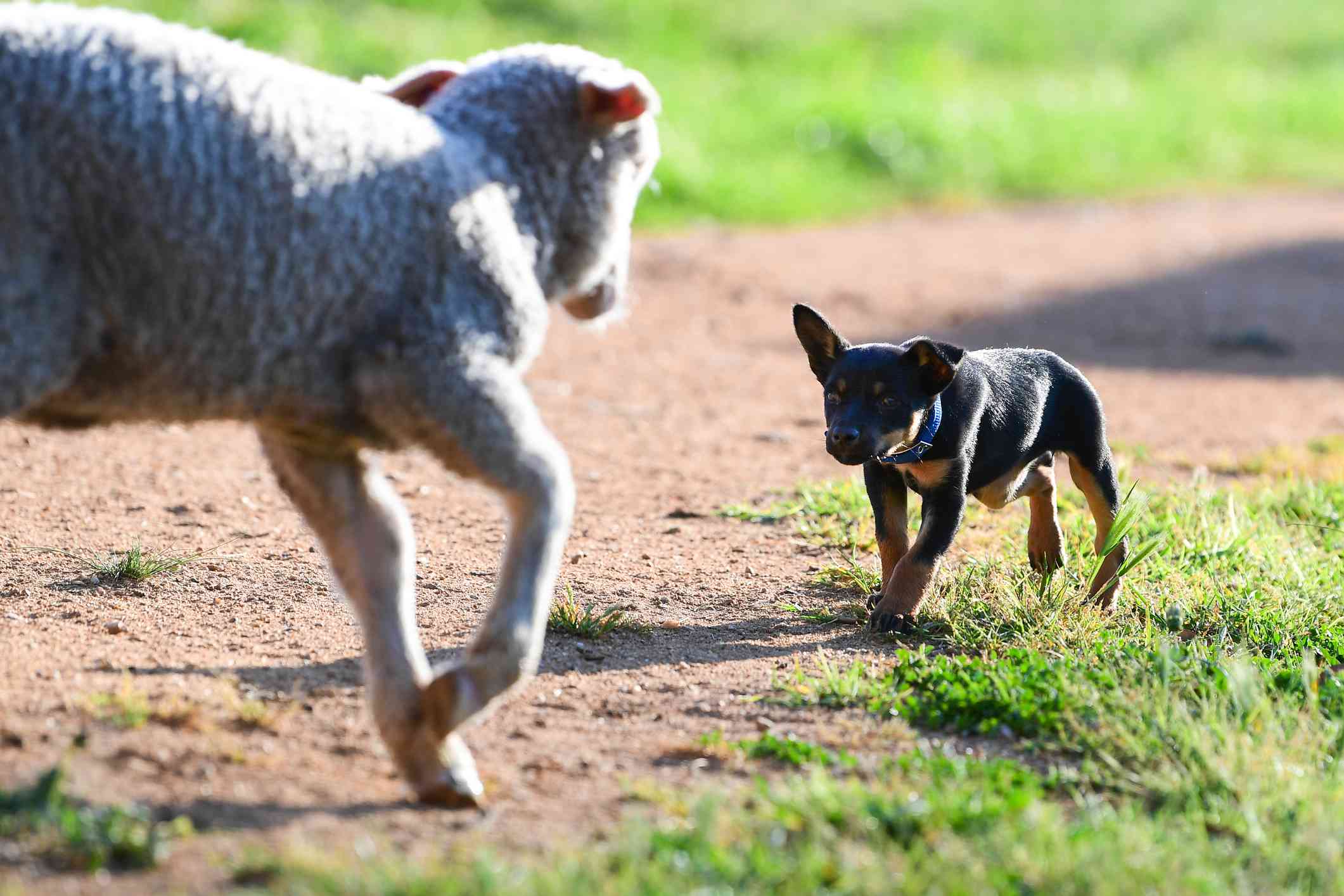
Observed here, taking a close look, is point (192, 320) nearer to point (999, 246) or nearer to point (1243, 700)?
point (1243, 700)

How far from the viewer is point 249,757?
3.72 metres

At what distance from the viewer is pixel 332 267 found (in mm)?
3328

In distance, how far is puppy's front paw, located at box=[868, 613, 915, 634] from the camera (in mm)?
5039

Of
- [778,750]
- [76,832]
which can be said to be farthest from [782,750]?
[76,832]

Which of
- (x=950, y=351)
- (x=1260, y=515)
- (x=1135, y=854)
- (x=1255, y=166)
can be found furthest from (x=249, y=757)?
(x=1255, y=166)

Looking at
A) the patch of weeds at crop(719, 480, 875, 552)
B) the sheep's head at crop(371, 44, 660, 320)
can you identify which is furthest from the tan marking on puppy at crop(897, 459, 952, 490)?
the sheep's head at crop(371, 44, 660, 320)

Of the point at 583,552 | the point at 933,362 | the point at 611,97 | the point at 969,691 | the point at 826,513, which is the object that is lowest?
the point at 583,552

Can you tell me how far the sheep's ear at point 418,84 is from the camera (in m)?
3.98

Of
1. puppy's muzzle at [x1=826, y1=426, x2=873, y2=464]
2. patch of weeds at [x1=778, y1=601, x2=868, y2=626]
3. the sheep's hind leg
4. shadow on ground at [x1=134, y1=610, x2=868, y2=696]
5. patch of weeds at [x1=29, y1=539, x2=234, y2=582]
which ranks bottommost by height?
patch of weeds at [x1=29, y1=539, x2=234, y2=582]

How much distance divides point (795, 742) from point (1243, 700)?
3.85 ft

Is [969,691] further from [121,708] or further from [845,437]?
[121,708]

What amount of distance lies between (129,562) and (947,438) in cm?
269

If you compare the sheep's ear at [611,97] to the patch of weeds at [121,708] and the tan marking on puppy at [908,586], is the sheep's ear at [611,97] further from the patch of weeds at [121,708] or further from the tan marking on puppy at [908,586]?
the tan marking on puppy at [908,586]

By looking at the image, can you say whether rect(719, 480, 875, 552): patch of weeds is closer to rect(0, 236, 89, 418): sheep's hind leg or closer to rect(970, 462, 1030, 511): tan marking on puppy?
rect(970, 462, 1030, 511): tan marking on puppy
